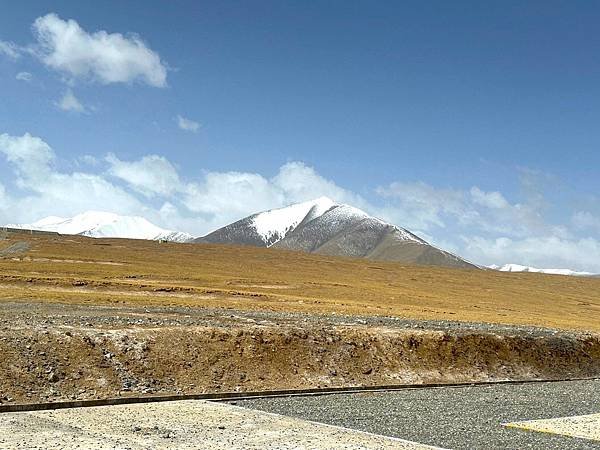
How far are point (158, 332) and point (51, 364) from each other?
216 inches

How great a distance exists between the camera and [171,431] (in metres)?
19.4

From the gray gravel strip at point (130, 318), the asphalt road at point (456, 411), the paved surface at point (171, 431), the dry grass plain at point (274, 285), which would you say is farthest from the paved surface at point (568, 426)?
the dry grass plain at point (274, 285)

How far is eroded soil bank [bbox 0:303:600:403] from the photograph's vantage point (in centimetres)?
2578

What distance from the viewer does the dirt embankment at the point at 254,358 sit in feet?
83.9

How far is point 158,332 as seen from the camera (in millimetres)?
30312

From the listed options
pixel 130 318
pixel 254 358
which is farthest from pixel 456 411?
pixel 130 318

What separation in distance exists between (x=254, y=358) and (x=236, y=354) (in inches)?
32.7

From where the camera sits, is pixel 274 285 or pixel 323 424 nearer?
pixel 323 424

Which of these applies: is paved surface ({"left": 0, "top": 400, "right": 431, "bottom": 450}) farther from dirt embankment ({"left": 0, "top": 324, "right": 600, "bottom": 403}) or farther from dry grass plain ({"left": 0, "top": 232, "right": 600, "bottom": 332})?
dry grass plain ({"left": 0, "top": 232, "right": 600, "bottom": 332})

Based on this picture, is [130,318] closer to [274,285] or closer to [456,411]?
[456,411]

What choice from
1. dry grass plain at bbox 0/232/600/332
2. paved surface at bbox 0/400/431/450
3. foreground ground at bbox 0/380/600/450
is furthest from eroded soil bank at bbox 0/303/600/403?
dry grass plain at bbox 0/232/600/332

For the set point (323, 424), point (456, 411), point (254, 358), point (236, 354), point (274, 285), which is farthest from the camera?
point (274, 285)

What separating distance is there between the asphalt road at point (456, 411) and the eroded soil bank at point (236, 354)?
9.20ft

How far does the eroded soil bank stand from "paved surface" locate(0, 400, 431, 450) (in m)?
3.07
